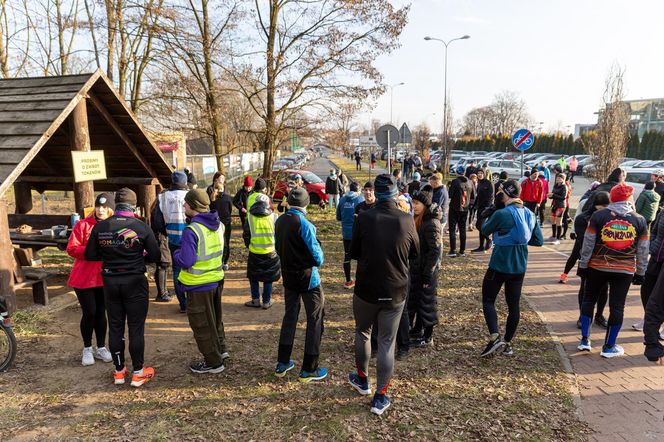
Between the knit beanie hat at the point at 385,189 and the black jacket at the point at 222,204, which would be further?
the black jacket at the point at 222,204

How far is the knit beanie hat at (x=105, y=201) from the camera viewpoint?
14.3ft

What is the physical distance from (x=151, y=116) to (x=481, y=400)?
45.8 feet

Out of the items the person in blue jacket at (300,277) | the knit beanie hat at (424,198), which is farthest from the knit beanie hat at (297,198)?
the knit beanie hat at (424,198)

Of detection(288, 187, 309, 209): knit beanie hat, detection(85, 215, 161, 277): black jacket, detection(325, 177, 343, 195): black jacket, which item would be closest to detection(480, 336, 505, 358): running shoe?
detection(288, 187, 309, 209): knit beanie hat

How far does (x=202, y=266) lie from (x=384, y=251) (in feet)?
6.06

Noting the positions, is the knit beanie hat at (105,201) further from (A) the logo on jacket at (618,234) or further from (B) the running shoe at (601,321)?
(B) the running shoe at (601,321)

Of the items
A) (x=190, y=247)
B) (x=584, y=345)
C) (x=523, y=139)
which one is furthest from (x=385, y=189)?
(x=523, y=139)

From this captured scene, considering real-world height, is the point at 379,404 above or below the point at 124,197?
below

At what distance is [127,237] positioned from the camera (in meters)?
4.04

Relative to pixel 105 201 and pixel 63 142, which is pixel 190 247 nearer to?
pixel 105 201

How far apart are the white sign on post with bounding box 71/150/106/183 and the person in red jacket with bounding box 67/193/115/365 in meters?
2.47

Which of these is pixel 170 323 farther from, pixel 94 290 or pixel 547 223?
pixel 547 223

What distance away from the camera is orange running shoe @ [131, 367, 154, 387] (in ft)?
14.3

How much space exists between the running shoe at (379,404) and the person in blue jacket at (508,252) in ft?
5.38
